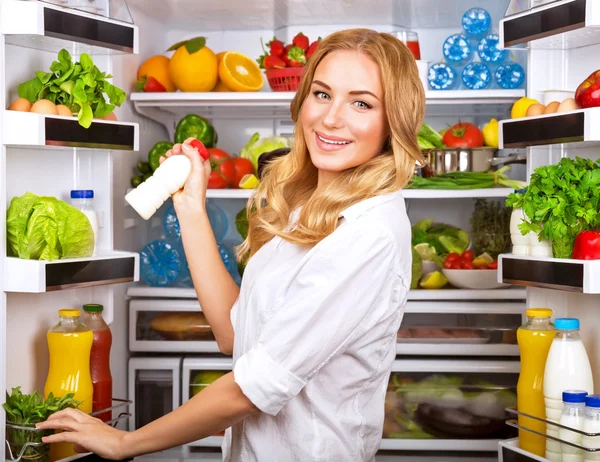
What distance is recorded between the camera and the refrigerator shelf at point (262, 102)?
2.62 m

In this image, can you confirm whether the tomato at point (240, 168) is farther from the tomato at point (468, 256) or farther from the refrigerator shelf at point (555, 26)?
the refrigerator shelf at point (555, 26)

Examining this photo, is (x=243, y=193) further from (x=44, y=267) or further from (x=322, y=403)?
(x=322, y=403)

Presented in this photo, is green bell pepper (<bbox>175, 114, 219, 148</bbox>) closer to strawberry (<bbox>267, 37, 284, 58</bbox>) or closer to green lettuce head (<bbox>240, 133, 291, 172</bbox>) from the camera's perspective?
green lettuce head (<bbox>240, 133, 291, 172</bbox>)

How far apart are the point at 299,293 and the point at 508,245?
6.01ft

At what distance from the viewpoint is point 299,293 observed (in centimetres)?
111

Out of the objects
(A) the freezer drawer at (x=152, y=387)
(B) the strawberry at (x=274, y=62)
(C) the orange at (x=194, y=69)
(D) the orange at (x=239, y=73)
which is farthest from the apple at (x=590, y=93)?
(A) the freezer drawer at (x=152, y=387)

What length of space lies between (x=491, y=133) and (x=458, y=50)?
0.32 meters

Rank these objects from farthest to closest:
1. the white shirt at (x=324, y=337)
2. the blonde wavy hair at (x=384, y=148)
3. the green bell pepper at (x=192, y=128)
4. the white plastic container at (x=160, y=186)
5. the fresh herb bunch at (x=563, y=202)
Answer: the green bell pepper at (x=192, y=128) < the fresh herb bunch at (x=563, y=202) < the white plastic container at (x=160, y=186) < the blonde wavy hair at (x=384, y=148) < the white shirt at (x=324, y=337)

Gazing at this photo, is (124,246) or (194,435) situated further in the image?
(124,246)

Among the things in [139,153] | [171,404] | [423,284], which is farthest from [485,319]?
[139,153]

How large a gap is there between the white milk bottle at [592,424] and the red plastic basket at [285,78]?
144cm

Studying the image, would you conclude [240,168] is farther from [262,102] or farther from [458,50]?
[458,50]

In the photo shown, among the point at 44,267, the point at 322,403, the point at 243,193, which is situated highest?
the point at 243,193

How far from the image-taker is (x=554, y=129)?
74.0 inches
